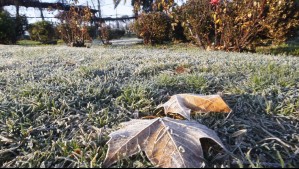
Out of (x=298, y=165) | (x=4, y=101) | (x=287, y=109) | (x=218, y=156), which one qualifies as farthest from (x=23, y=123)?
(x=287, y=109)

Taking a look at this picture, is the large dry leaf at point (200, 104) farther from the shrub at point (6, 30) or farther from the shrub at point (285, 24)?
the shrub at point (6, 30)

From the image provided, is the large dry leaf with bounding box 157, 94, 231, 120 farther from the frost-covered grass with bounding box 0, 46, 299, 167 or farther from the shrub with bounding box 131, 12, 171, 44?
the shrub with bounding box 131, 12, 171, 44

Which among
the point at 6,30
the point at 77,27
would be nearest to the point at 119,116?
the point at 77,27

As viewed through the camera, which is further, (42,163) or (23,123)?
(23,123)

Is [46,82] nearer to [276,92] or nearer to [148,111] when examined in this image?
[148,111]

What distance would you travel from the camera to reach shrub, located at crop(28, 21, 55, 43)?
694 inches

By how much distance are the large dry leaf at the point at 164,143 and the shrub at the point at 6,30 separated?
1429cm

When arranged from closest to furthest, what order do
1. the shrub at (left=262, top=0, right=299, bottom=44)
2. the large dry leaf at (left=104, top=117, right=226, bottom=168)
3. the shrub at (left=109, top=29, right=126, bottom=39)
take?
the large dry leaf at (left=104, top=117, right=226, bottom=168)
the shrub at (left=262, top=0, right=299, bottom=44)
the shrub at (left=109, top=29, right=126, bottom=39)

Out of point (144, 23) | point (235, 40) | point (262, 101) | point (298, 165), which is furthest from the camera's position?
point (144, 23)

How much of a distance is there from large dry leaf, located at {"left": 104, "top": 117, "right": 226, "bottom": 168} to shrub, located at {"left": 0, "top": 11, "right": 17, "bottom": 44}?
14287mm

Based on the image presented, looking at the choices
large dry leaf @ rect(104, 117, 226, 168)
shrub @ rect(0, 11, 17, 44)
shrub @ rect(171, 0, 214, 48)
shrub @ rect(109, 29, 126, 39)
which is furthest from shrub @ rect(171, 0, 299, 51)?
shrub @ rect(109, 29, 126, 39)

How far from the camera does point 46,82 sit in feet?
6.43

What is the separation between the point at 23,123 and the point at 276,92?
1460 mm

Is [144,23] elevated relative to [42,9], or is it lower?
Result: lower
